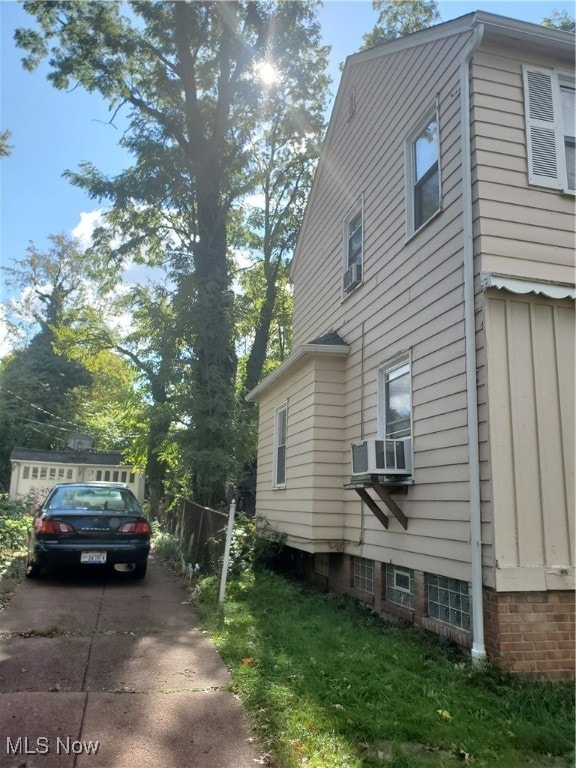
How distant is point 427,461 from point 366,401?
196cm

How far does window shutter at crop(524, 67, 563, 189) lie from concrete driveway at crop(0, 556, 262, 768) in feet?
18.0

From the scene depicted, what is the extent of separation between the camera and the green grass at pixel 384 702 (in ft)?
10.9

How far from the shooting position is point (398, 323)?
7.02m

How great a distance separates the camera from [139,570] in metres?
8.98

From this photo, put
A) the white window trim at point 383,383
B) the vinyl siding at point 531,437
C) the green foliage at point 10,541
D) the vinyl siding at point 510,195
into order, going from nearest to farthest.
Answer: the vinyl siding at point 531,437 → the vinyl siding at point 510,195 → the white window trim at point 383,383 → the green foliage at point 10,541

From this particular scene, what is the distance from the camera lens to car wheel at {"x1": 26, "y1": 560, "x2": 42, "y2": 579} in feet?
28.0

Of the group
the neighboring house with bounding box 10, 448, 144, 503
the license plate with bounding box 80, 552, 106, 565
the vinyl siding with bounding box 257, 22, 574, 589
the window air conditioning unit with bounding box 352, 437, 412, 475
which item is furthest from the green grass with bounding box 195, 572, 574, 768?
the neighboring house with bounding box 10, 448, 144, 503

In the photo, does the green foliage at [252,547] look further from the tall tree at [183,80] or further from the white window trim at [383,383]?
the tall tree at [183,80]

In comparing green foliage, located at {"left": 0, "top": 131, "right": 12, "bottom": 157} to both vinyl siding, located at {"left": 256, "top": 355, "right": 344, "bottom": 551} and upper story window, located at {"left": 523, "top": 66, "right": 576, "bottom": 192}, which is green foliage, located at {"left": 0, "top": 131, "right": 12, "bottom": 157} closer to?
vinyl siding, located at {"left": 256, "top": 355, "right": 344, "bottom": 551}

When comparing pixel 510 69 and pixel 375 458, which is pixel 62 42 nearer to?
pixel 510 69

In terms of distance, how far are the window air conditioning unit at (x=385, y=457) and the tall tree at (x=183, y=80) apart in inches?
366

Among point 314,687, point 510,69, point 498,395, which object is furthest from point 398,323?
point 314,687

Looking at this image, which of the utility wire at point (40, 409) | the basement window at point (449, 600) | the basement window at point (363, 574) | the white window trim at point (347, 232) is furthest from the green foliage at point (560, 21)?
the utility wire at point (40, 409)

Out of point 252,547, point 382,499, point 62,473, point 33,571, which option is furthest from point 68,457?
point 382,499
